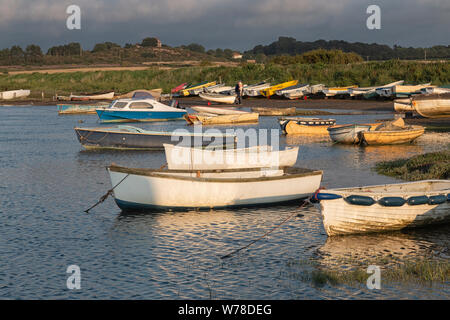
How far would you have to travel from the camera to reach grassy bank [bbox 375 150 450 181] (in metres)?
19.2

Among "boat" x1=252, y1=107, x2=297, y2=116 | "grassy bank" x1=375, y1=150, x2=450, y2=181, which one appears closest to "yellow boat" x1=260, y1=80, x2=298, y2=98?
"boat" x1=252, y1=107, x2=297, y2=116

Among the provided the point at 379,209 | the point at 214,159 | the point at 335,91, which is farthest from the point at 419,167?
the point at 335,91

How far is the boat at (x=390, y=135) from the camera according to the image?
92.8 ft

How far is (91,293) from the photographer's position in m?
10.8

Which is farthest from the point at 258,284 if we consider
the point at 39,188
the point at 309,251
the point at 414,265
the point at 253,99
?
the point at 253,99

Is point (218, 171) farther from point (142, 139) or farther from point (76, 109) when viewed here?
point (76, 109)

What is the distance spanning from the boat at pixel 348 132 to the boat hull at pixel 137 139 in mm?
5289

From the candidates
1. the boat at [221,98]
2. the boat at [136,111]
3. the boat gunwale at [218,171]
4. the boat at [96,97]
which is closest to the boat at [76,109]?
the boat at [221,98]

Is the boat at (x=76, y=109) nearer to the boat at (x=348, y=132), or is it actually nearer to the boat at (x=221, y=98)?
the boat at (x=221, y=98)

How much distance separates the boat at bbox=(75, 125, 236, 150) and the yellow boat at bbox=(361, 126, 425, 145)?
20.4ft

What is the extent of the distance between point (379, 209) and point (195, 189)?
4728 millimetres

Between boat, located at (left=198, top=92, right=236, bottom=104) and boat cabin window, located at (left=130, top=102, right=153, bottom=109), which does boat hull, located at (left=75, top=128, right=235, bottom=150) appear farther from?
boat, located at (left=198, top=92, right=236, bottom=104)

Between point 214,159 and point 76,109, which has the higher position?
point 76,109

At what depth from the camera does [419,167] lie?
2081cm
